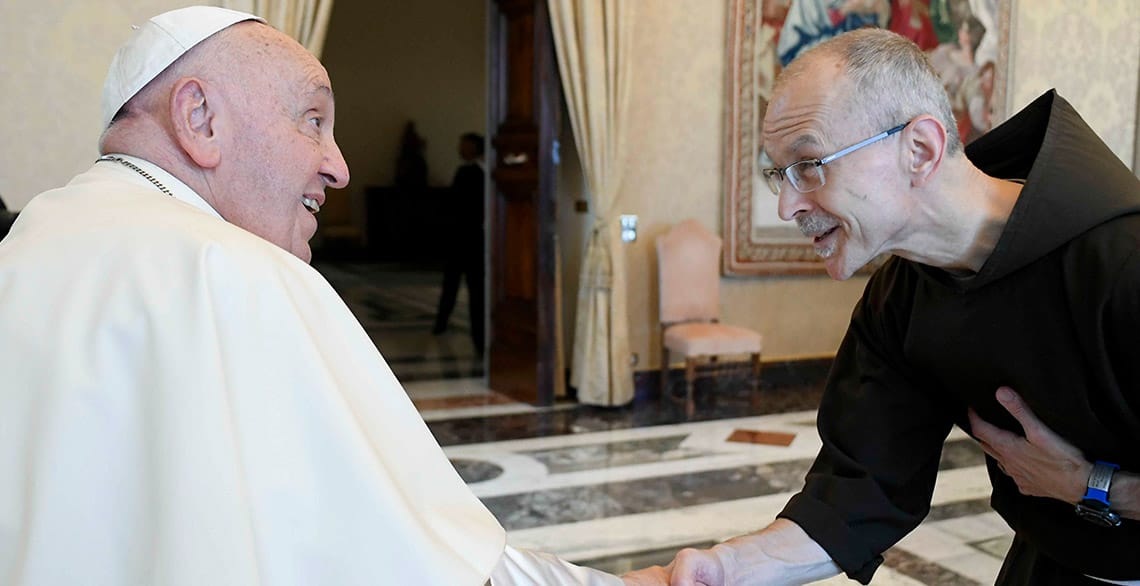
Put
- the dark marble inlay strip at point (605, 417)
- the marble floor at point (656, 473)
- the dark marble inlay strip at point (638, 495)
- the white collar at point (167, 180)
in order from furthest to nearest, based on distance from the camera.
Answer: the dark marble inlay strip at point (605, 417)
the dark marble inlay strip at point (638, 495)
the marble floor at point (656, 473)
the white collar at point (167, 180)

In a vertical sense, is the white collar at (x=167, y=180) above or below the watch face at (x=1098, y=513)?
above

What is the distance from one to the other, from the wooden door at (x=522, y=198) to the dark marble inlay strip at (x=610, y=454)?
992 millimetres

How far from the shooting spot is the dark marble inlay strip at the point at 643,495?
418 centimetres

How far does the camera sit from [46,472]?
1138 mm

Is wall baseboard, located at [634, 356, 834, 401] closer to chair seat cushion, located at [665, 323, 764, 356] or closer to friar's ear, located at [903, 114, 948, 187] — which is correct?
chair seat cushion, located at [665, 323, 764, 356]

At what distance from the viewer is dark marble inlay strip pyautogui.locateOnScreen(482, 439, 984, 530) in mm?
4184

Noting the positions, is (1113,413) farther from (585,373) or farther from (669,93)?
(669,93)

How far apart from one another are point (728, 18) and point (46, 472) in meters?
6.09

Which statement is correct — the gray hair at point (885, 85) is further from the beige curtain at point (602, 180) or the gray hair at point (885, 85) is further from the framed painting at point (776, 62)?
the framed painting at point (776, 62)

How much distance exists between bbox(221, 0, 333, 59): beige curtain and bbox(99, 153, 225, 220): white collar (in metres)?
3.87

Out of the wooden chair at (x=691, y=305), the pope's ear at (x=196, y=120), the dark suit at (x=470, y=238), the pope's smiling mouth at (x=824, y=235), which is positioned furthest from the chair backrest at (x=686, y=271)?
the pope's ear at (x=196, y=120)

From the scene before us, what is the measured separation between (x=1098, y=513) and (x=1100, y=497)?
0.08 ft

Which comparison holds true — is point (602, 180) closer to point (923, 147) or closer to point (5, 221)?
point (5, 221)

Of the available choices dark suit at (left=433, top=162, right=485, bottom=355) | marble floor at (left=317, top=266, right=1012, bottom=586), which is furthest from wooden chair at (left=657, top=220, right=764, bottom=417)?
dark suit at (left=433, top=162, right=485, bottom=355)
